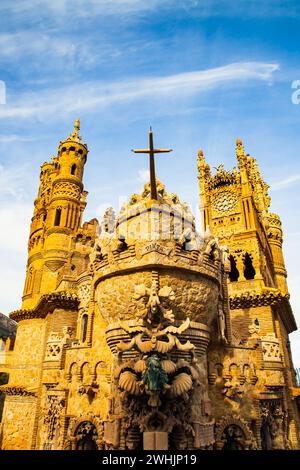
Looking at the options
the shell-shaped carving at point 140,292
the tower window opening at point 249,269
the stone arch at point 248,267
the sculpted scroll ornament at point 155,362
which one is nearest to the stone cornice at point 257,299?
the stone arch at point 248,267

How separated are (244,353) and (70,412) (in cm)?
684

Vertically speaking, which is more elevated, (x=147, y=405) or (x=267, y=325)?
(x=267, y=325)

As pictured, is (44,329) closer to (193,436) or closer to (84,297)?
(84,297)

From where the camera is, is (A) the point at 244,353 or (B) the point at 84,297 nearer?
(A) the point at 244,353

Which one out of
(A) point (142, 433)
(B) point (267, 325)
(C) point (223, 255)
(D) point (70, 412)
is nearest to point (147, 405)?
(A) point (142, 433)

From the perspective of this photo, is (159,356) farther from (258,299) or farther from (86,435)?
(258,299)

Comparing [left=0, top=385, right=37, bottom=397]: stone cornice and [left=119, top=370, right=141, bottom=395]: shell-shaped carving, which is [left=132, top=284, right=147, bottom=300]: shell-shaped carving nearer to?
[left=119, top=370, right=141, bottom=395]: shell-shaped carving

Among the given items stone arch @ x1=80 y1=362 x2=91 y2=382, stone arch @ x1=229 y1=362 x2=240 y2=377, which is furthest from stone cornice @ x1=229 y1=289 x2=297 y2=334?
stone arch @ x1=80 y1=362 x2=91 y2=382

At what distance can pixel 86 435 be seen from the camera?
11.6 m

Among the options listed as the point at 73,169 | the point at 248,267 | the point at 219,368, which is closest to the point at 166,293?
the point at 219,368

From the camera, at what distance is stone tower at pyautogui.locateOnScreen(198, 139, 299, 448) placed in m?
12.7

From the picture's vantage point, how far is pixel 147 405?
9016mm

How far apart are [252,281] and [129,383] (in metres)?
16.3

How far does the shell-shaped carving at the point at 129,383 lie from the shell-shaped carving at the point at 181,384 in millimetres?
940
